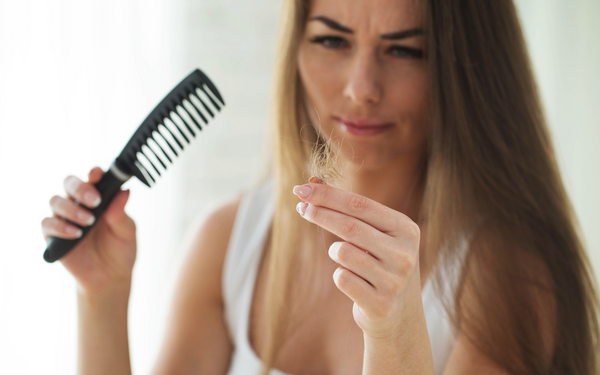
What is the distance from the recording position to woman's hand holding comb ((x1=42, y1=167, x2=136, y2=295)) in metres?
0.67

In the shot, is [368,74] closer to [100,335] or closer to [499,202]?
[499,202]

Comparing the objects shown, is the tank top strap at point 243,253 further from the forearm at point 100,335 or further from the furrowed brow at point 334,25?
the furrowed brow at point 334,25

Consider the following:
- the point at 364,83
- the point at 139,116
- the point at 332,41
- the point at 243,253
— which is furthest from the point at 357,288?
the point at 139,116

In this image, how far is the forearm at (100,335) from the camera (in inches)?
28.8

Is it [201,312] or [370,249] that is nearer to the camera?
[370,249]

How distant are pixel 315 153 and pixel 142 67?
3.26 ft

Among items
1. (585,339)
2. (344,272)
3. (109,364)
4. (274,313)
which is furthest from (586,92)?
(109,364)

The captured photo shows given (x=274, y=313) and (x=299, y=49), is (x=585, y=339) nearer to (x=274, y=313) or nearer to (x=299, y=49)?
(x=274, y=313)

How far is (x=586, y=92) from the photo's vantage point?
50.6 inches

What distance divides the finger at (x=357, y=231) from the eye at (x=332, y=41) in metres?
0.38

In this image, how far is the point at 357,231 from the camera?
0.40 m

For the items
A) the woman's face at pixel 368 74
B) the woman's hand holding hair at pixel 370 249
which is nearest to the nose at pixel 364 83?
the woman's face at pixel 368 74

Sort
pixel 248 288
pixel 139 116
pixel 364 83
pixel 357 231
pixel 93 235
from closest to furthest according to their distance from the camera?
pixel 357 231 → pixel 364 83 → pixel 93 235 → pixel 248 288 → pixel 139 116

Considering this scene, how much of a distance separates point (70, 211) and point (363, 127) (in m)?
0.43
